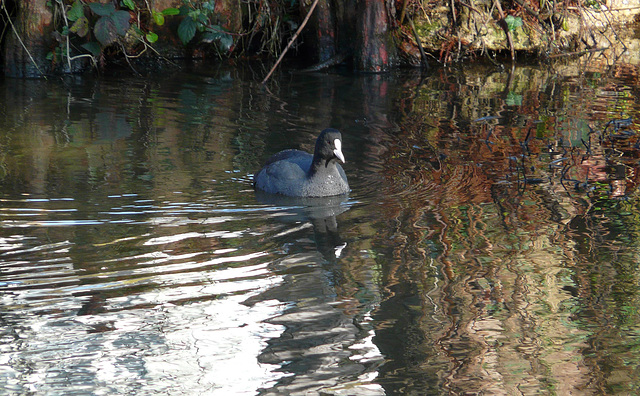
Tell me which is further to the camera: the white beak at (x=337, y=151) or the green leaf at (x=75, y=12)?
the green leaf at (x=75, y=12)

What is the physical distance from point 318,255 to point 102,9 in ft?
22.8

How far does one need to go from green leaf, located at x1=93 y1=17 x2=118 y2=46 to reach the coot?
5143 millimetres

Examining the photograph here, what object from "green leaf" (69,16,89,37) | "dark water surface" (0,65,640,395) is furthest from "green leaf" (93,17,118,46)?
"dark water surface" (0,65,640,395)

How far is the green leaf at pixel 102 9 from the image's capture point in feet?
36.2

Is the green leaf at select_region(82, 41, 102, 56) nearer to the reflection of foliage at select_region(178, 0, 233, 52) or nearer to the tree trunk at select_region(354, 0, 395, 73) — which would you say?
the reflection of foliage at select_region(178, 0, 233, 52)

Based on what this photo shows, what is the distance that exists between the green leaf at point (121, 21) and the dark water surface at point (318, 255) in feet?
5.38

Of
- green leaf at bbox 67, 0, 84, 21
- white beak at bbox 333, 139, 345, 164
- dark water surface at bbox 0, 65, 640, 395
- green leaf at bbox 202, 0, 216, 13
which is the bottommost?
dark water surface at bbox 0, 65, 640, 395

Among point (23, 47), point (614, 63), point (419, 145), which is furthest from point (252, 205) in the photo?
point (614, 63)

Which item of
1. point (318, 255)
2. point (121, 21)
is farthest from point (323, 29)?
point (318, 255)

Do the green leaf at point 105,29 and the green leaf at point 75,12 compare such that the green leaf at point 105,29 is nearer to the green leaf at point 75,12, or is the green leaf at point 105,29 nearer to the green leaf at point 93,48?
the green leaf at point 75,12

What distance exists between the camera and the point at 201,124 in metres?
9.12

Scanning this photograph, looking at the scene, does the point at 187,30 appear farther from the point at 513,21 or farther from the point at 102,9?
the point at 513,21

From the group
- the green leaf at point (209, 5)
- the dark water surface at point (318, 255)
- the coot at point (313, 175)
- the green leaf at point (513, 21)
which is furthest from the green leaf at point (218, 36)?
the coot at point (313, 175)

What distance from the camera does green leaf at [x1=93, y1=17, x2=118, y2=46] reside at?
11.1m
